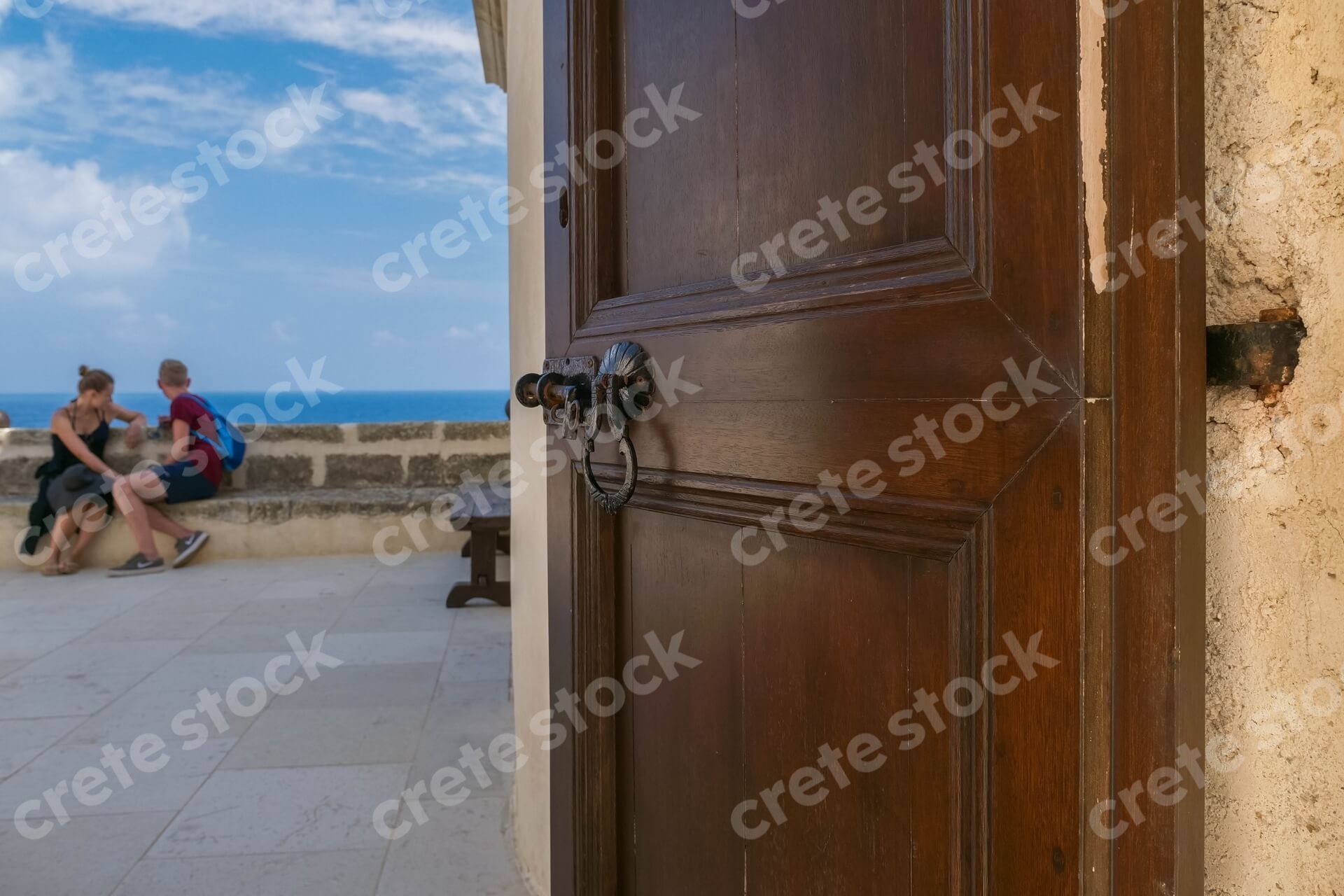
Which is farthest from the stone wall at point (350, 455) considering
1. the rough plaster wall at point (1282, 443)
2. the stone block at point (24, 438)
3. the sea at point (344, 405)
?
the sea at point (344, 405)

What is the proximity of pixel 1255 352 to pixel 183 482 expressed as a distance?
5850 mm

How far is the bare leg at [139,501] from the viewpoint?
16.6ft

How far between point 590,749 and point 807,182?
2.39ft

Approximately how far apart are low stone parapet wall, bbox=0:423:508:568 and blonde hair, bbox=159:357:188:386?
0.45 meters

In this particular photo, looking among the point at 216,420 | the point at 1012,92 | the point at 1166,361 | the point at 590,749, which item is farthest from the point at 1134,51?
the point at 216,420

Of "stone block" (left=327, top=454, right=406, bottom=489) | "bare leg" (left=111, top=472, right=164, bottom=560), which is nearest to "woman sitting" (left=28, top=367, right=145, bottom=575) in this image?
"bare leg" (left=111, top=472, right=164, bottom=560)

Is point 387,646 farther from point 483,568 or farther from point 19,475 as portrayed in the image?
point 19,475

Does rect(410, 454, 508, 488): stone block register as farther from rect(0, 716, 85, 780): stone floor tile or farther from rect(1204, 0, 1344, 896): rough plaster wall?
rect(1204, 0, 1344, 896): rough plaster wall

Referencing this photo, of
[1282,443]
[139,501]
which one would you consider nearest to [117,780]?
[1282,443]

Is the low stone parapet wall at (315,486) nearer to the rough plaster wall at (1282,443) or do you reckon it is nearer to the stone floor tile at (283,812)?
the stone floor tile at (283,812)

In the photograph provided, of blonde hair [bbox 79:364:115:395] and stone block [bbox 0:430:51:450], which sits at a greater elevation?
blonde hair [bbox 79:364:115:395]

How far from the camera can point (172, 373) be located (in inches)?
215

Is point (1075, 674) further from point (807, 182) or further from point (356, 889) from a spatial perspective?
point (356, 889)

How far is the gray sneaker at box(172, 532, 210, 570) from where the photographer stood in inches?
205
